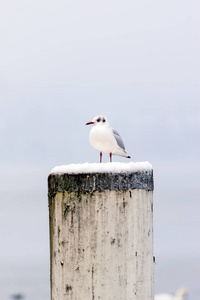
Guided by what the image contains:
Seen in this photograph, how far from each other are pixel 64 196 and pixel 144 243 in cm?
54

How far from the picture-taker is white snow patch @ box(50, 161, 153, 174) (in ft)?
12.0

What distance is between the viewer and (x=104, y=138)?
6.54 metres

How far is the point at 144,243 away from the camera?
370 cm

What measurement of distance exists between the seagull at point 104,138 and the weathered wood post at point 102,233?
2736 millimetres

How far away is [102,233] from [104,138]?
304 cm

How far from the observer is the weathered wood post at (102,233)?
3.57 m
